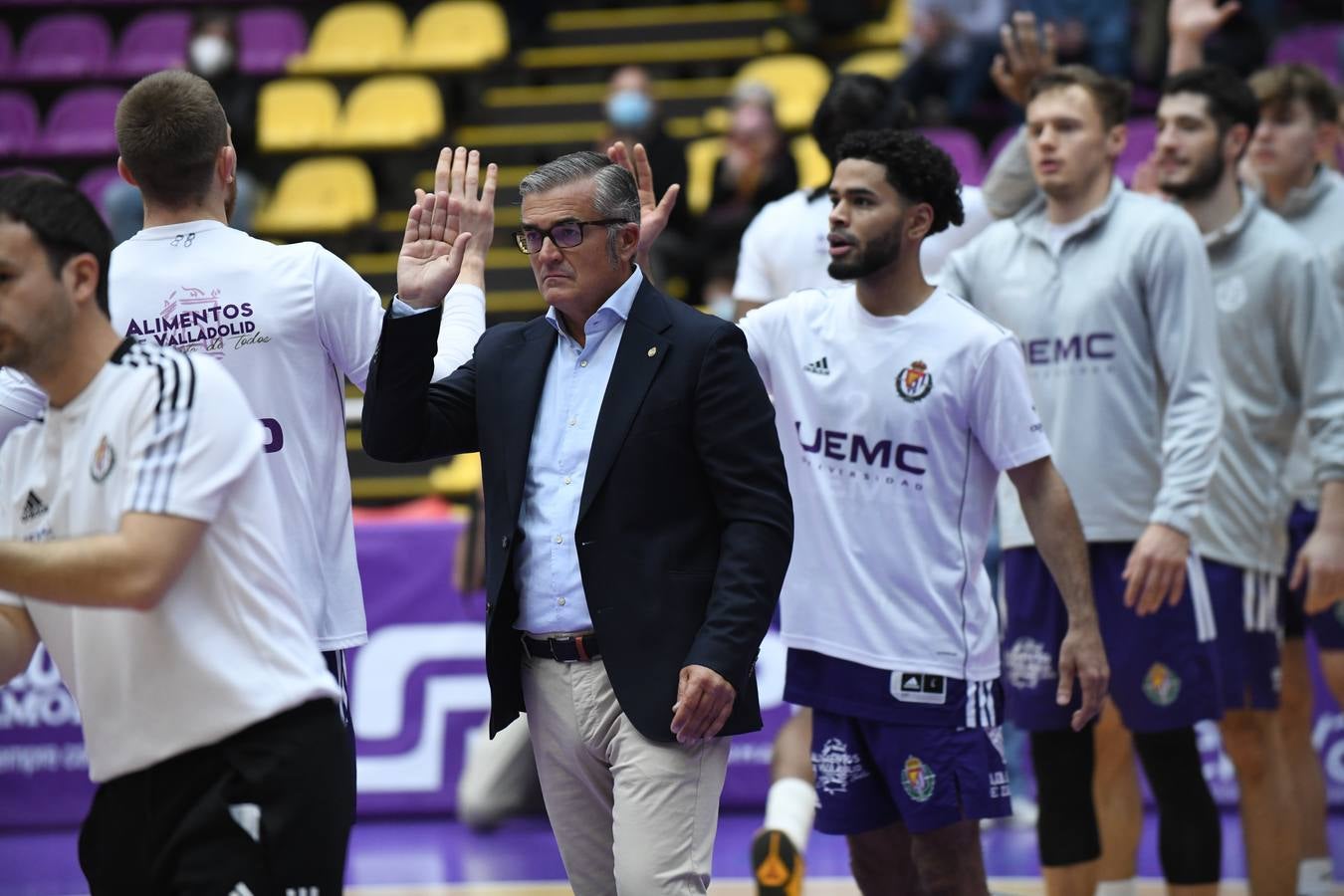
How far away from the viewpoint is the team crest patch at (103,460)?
118 inches

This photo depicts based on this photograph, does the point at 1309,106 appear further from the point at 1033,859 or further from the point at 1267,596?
the point at 1033,859

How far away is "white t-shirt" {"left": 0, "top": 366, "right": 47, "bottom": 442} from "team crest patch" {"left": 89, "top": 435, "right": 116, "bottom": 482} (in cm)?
109

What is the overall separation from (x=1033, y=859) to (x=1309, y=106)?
3.12 metres

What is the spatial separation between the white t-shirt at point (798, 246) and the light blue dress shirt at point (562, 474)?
1.88 metres

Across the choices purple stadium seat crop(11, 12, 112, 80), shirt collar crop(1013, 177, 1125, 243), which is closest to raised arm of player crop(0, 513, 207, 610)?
shirt collar crop(1013, 177, 1125, 243)

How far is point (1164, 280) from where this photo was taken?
213 inches

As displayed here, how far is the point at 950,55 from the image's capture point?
11.9 m

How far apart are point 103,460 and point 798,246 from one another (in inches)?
133

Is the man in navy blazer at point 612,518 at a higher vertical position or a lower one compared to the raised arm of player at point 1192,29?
lower

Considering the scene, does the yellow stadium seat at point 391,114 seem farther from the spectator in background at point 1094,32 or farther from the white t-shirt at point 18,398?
the white t-shirt at point 18,398

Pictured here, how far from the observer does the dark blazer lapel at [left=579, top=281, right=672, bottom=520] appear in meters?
3.94

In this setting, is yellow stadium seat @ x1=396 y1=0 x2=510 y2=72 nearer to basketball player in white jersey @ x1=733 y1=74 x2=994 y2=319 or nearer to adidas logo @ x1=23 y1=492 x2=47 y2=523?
basketball player in white jersey @ x1=733 y1=74 x2=994 y2=319

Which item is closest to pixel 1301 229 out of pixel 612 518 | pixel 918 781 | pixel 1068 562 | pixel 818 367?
pixel 1068 562

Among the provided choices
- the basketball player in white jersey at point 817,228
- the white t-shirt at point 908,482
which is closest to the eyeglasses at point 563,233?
the white t-shirt at point 908,482
